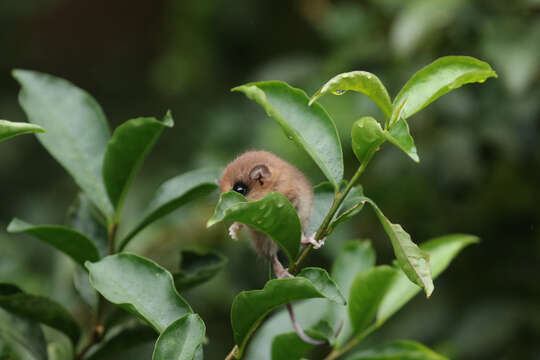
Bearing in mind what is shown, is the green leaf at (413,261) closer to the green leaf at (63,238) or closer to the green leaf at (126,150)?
the green leaf at (126,150)

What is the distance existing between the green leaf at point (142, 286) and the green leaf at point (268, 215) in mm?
194

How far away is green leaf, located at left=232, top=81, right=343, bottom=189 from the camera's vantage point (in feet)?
3.55

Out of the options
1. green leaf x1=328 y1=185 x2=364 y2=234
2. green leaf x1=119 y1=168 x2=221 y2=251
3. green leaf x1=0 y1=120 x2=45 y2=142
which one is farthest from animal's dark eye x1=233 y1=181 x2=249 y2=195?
green leaf x1=0 y1=120 x2=45 y2=142

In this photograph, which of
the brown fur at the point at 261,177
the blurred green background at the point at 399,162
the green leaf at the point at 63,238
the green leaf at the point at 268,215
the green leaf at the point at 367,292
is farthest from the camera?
the blurred green background at the point at 399,162

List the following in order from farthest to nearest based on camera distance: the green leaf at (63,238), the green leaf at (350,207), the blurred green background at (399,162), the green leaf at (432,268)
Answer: the blurred green background at (399,162)
the green leaf at (432,268)
the green leaf at (63,238)
the green leaf at (350,207)

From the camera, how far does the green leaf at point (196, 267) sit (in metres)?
1.31

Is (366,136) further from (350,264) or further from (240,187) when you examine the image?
(240,187)

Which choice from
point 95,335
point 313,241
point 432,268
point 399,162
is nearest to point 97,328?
point 95,335

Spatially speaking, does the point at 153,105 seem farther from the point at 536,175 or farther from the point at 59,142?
the point at 59,142

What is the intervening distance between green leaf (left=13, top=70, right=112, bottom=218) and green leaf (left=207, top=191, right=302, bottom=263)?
45cm

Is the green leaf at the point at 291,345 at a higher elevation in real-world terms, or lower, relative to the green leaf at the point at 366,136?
lower

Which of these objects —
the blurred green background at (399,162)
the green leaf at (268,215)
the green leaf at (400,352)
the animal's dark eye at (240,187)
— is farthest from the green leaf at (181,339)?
the blurred green background at (399,162)

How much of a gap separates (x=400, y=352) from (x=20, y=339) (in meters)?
0.75

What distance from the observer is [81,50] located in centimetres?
563
